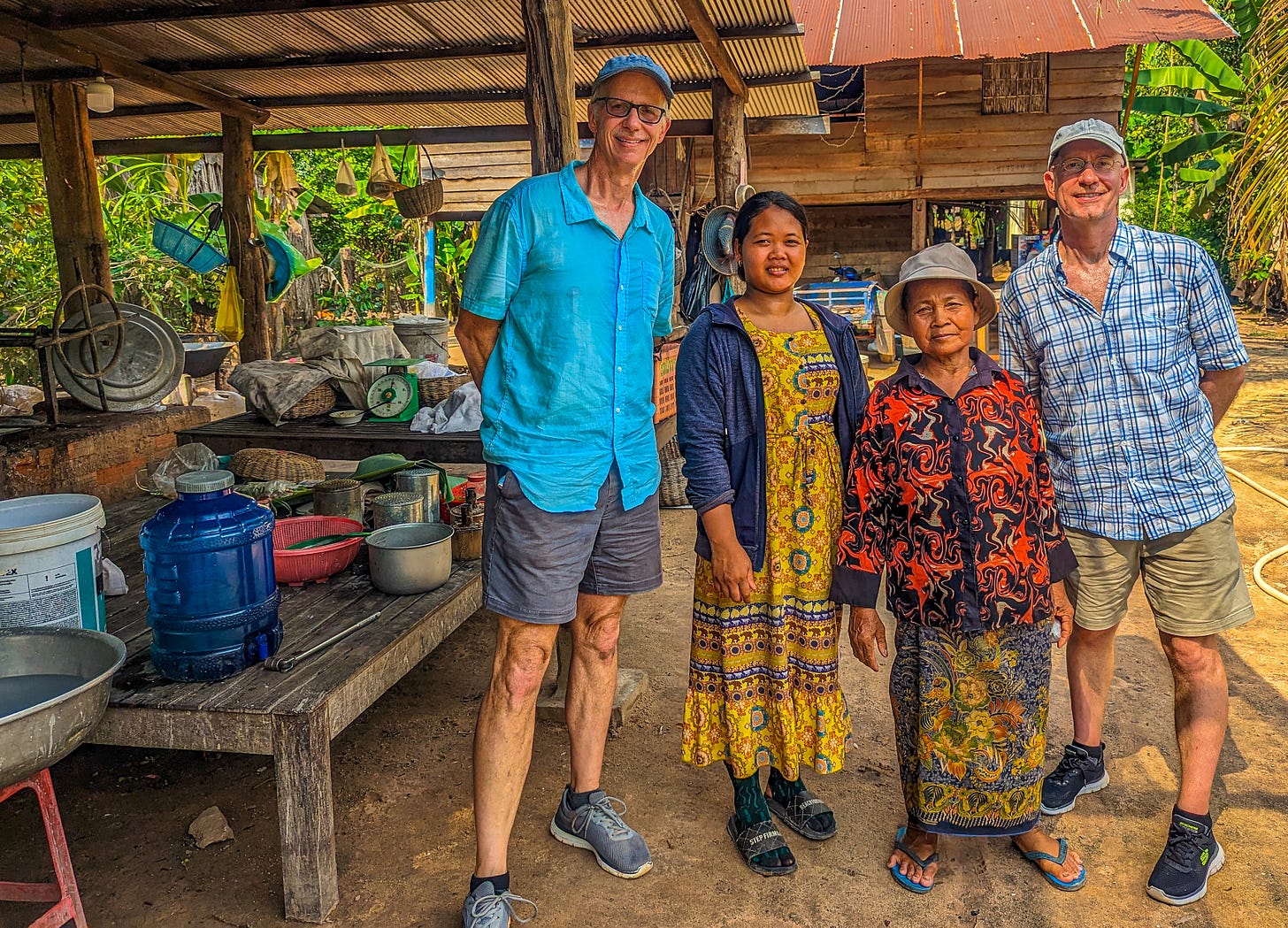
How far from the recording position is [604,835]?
2.79 m

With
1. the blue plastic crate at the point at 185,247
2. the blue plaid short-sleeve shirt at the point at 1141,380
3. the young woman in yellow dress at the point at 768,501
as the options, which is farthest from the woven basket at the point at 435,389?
the blue plastic crate at the point at 185,247

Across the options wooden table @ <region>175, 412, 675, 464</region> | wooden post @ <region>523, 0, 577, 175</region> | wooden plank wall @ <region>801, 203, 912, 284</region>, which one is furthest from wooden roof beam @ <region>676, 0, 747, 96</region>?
wooden plank wall @ <region>801, 203, 912, 284</region>

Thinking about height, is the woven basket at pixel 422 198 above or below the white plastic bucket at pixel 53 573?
above

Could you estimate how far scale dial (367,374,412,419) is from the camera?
5633 mm

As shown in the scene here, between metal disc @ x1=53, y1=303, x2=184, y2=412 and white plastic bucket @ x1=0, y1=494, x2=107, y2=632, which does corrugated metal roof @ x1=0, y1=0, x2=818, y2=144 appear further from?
white plastic bucket @ x1=0, y1=494, x2=107, y2=632

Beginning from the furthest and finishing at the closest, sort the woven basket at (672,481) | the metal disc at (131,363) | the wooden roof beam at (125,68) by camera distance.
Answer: the woven basket at (672,481) → the metal disc at (131,363) → the wooden roof beam at (125,68)

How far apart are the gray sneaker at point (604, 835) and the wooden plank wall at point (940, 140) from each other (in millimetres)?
10572

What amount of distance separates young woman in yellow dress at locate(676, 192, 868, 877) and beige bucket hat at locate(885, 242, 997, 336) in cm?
15

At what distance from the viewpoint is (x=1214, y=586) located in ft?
8.48

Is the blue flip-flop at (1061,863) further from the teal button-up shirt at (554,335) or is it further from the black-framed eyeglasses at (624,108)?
the black-framed eyeglasses at (624,108)

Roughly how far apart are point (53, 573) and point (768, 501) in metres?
1.94

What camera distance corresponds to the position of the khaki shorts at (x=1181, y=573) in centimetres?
259

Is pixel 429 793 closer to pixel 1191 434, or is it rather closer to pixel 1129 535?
pixel 1129 535

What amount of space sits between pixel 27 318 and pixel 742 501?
11.4 metres
